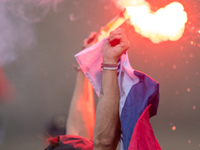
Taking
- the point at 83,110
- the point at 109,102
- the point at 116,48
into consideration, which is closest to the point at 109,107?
the point at 109,102

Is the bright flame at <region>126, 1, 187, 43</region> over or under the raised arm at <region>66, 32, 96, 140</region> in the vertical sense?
over

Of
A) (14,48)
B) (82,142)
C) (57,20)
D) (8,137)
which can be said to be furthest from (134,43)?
(8,137)

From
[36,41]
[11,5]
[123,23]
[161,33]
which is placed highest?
[11,5]

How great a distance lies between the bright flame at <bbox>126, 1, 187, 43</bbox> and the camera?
3.14 ft

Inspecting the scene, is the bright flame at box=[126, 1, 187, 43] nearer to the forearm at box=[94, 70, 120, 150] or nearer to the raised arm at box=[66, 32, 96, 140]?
the raised arm at box=[66, 32, 96, 140]

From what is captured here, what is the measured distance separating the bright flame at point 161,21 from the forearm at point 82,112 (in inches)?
16.7

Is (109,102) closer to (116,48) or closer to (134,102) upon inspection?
(134,102)

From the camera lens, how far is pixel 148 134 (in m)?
0.60

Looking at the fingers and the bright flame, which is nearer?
the fingers

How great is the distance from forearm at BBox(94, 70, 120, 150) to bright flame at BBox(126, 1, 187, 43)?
38cm


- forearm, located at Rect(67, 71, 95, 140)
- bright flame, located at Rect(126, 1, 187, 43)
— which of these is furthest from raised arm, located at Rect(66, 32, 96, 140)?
bright flame, located at Rect(126, 1, 187, 43)

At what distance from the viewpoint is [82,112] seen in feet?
3.71

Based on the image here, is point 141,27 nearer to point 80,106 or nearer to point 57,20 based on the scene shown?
point 80,106

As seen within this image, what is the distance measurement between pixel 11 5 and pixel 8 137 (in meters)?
1.19
